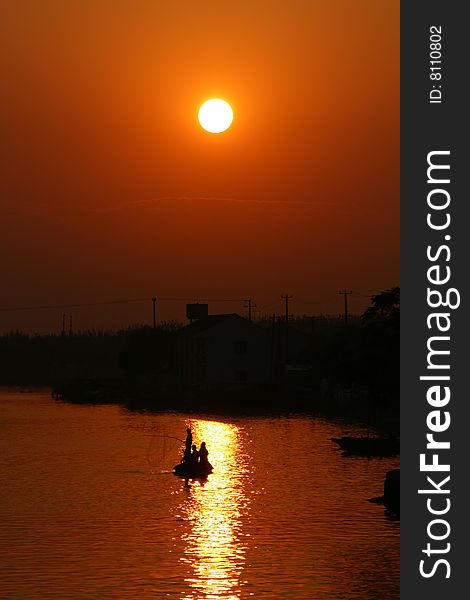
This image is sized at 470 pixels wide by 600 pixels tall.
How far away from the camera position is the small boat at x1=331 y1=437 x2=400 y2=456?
83.6 m

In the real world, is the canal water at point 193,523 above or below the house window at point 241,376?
below

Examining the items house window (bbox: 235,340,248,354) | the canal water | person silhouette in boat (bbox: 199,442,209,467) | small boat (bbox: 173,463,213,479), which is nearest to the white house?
house window (bbox: 235,340,248,354)

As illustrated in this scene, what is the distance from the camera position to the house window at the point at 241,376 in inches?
6353

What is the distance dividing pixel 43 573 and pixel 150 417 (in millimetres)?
85803

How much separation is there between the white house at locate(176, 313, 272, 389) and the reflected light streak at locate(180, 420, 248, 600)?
71.0 m

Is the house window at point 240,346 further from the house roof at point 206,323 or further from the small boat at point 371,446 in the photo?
the small boat at point 371,446

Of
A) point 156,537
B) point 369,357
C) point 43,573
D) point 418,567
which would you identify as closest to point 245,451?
point 369,357

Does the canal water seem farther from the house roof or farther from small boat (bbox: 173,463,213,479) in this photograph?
the house roof

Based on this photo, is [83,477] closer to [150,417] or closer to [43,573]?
[43,573]

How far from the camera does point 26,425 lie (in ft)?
380

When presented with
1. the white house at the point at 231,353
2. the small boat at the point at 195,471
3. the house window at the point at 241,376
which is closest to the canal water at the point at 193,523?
the small boat at the point at 195,471

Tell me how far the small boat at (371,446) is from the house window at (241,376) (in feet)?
241

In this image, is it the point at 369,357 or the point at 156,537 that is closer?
the point at 156,537

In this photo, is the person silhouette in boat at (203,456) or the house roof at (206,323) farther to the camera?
the house roof at (206,323)
